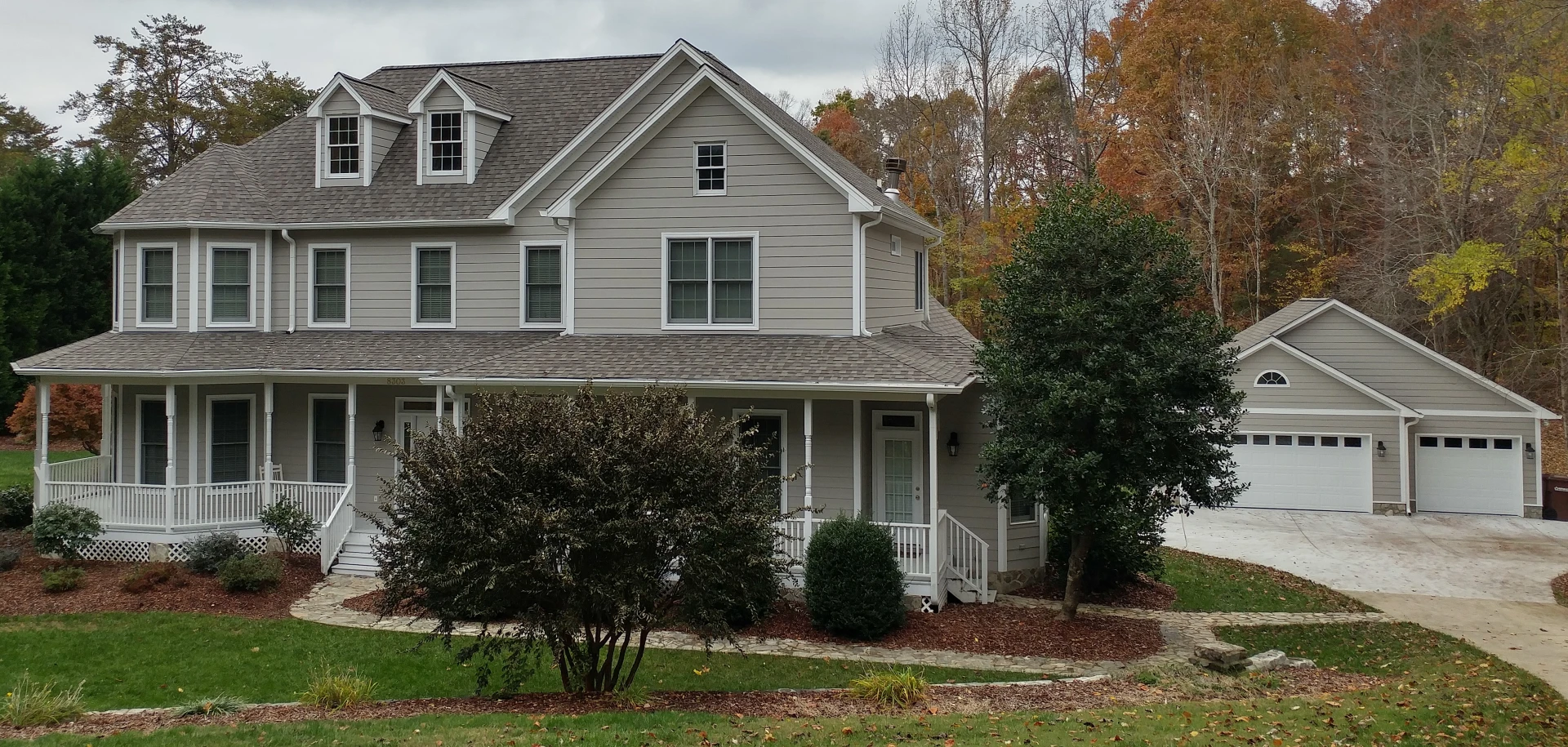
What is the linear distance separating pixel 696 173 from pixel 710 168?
24 centimetres

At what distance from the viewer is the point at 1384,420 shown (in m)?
24.4

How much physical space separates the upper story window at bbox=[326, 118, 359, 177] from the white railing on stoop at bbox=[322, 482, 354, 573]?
20.9ft

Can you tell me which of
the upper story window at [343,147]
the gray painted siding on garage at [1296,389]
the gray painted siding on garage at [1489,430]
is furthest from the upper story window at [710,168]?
the gray painted siding on garage at [1489,430]

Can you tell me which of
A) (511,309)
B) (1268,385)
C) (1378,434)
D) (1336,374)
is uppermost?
(511,309)

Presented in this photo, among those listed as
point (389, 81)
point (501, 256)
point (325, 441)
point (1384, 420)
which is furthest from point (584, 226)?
point (1384, 420)

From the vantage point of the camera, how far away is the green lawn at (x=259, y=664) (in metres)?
11.3

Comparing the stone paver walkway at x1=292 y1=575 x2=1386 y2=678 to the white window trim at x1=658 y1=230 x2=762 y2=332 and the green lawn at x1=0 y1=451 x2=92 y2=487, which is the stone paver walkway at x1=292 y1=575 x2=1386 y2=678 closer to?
the white window trim at x1=658 y1=230 x2=762 y2=332

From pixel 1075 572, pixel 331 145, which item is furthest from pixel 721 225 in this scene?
pixel 331 145

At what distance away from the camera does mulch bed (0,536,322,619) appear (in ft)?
48.5

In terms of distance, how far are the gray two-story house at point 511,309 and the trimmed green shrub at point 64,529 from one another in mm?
435

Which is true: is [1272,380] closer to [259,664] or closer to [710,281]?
[710,281]

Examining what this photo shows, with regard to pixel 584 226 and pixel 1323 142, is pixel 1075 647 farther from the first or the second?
pixel 1323 142

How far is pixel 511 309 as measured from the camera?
1864cm

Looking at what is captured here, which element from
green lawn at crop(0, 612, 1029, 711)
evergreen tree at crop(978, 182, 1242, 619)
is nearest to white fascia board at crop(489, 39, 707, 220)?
evergreen tree at crop(978, 182, 1242, 619)
